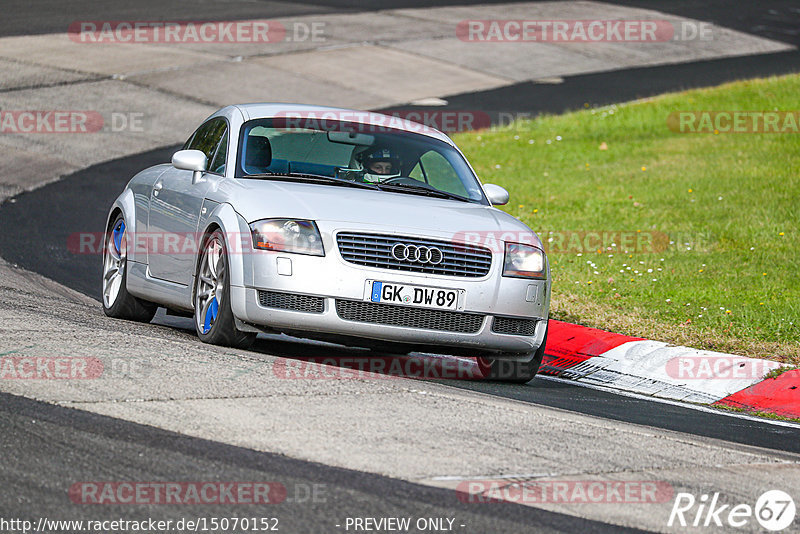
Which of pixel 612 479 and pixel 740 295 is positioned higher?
pixel 612 479

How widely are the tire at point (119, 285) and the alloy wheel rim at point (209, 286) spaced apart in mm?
1477

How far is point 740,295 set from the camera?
1082 cm

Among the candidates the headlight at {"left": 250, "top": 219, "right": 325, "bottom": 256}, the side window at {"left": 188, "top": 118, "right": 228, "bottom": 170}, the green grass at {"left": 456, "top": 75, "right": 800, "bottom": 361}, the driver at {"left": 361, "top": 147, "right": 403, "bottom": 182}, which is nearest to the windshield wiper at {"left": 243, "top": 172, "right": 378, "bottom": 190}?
the driver at {"left": 361, "top": 147, "right": 403, "bottom": 182}

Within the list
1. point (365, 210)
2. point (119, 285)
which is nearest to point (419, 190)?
point (365, 210)

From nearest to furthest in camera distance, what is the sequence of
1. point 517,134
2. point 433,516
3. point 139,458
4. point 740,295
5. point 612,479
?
point 433,516 → point 139,458 → point 612,479 → point 740,295 → point 517,134

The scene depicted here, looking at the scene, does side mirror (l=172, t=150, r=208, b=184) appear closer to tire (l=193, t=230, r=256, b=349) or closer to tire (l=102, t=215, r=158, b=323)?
tire (l=193, t=230, r=256, b=349)

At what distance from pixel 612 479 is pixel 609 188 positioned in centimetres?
1124

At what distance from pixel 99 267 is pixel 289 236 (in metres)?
5.75

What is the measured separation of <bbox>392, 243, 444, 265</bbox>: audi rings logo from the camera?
725 centimetres

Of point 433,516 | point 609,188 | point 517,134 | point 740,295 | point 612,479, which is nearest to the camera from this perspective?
point 433,516

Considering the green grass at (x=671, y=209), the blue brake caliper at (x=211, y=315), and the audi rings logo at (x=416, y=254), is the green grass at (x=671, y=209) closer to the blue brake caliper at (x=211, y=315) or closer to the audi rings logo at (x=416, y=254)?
the audi rings logo at (x=416, y=254)

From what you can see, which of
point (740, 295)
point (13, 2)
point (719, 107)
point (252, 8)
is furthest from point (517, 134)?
point (13, 2)

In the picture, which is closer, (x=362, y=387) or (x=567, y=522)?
(x=567, y=522)

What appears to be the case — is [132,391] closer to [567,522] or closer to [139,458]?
[139,458]
